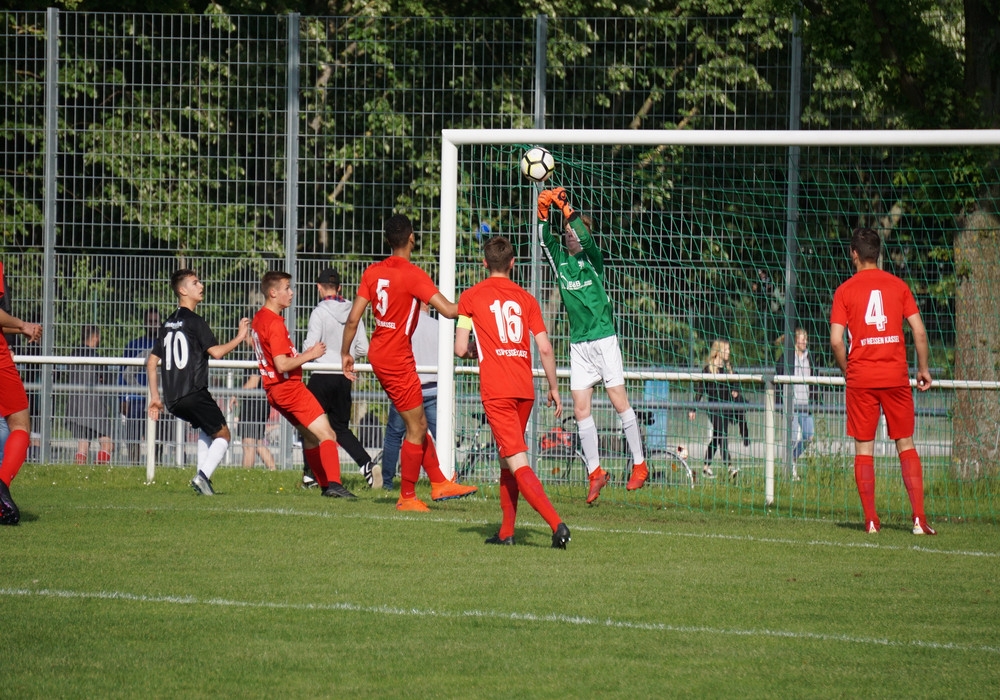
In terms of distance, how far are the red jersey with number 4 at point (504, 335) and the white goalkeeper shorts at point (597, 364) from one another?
2524mm

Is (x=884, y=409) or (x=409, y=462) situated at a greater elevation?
(x=884, y=409)

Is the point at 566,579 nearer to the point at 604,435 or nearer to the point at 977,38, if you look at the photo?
the point at 604,435

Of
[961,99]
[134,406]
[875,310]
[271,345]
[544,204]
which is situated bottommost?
[134,406]

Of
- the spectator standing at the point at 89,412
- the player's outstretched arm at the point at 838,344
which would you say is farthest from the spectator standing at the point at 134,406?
the player's outstretched arm at the point at 838,344

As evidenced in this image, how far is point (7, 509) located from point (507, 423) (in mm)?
3555

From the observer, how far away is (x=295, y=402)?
1052 centimetres

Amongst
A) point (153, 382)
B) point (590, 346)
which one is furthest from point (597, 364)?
point (153, 382)

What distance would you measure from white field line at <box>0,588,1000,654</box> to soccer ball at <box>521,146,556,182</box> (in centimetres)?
490

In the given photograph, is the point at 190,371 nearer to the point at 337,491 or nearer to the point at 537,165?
the point at 337,491

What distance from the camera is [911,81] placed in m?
12.6

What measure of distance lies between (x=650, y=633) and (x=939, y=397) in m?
7.96

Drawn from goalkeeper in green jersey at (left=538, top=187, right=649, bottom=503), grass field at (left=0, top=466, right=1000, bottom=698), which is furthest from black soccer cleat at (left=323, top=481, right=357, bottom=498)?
goalkeeper in green jersey at (left=538, top=187, right=649, bottom=503)

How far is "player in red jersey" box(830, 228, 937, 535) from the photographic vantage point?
8.96 metres

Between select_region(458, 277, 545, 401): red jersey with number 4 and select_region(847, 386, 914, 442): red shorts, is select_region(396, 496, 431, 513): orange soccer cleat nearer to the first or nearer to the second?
select_region(458, 277, 545, 401): red jersey with number 4
